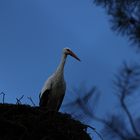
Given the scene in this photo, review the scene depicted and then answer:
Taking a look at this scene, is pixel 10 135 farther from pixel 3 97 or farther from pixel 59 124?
pixel 3 97

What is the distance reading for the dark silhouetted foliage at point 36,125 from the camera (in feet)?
10.5

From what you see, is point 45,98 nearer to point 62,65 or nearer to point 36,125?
point 62,65

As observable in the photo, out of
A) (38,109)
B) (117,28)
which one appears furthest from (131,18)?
(38,109)

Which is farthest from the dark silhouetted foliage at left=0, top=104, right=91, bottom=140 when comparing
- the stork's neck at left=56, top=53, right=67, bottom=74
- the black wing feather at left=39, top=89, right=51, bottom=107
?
the stork's neck at left=56, top=53, right=67, bottom=74

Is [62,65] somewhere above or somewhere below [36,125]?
above

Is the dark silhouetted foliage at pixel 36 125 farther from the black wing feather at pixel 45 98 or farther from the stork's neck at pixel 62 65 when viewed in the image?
the stork's neck at pixel 62 65

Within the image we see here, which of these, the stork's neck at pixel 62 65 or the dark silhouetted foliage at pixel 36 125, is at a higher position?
the stork's neck at pixel 62 65

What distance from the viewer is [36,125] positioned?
3.36 m

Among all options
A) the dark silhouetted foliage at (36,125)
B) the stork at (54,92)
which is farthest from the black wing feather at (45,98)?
the dark silhouetted foliage at (36,125)

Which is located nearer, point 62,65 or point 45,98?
point 45,98

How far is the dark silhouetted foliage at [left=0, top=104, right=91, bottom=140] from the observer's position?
10.5 ft

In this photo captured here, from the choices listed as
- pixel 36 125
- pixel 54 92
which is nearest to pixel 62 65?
pixel 54 92

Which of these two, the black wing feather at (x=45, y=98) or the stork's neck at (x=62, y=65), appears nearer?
the black wing feather at (x=45, y=98)

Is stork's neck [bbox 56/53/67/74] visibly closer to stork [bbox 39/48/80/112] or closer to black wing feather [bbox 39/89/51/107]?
stork [bbox 39/48/80/112]
